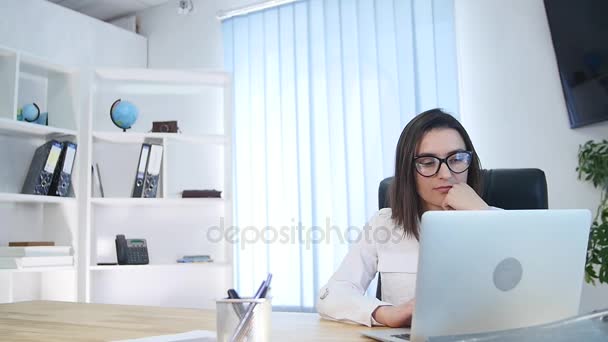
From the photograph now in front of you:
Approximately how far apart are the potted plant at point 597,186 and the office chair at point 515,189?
0.85 meters

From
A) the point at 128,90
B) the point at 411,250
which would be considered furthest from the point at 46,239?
the point at 411,250

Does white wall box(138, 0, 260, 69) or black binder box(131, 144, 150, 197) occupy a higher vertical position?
white wall box(138, 0, 260, 69)

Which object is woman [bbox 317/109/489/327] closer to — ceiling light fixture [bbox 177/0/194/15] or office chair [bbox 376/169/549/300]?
office chair [bbox 376/169/549/300]

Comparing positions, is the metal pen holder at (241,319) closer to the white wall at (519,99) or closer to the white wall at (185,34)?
the white wall at (519,99)

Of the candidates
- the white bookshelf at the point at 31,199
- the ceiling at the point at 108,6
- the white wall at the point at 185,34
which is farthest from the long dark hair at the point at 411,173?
the ceiling at the point at 108,6

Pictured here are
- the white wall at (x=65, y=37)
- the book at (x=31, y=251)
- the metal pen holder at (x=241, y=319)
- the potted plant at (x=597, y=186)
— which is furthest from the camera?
the white wall at (x=65, y=37)

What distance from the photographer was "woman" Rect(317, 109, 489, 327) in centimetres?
147

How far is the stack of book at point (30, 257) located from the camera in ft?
9.14

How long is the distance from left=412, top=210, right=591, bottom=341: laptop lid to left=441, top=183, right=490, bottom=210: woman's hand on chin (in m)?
0.48

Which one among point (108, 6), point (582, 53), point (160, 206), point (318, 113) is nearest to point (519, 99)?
point (582, 53)

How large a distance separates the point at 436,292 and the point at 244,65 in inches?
120

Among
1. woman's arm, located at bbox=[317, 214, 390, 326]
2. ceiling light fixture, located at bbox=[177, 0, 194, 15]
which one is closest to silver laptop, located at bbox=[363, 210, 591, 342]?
woman's arm, located at bbox=[317, 214, 390, 326]

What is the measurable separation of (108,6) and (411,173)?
3227mm

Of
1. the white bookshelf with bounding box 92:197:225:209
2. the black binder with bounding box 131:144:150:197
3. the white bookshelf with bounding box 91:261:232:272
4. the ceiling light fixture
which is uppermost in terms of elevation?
the ceiling light fixture
